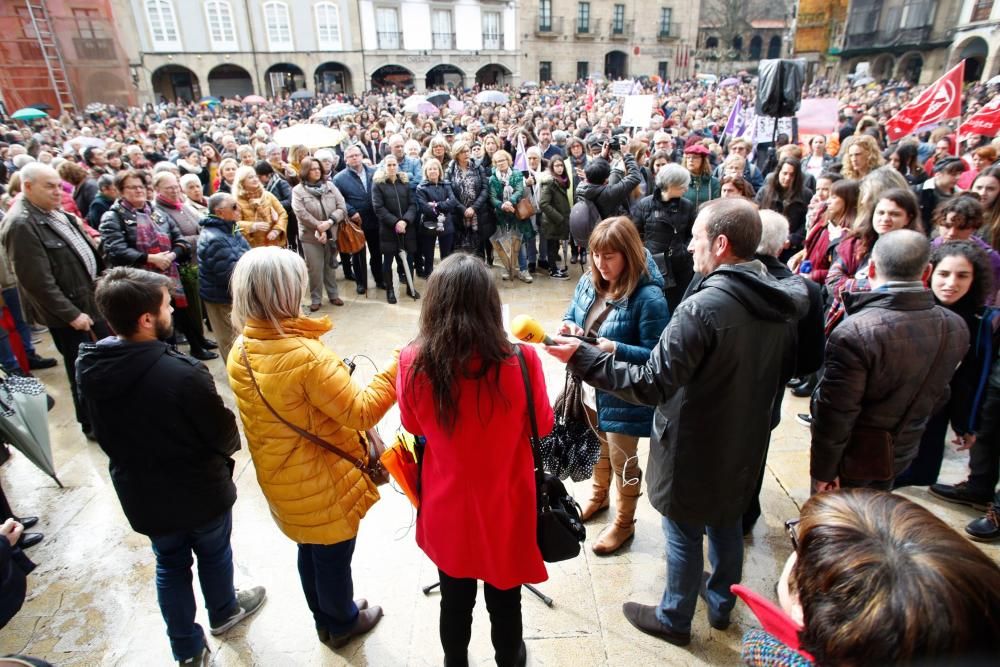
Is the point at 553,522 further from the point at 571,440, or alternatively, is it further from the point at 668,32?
the point at 668,32

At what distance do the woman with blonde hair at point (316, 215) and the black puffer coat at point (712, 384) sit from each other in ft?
16.0

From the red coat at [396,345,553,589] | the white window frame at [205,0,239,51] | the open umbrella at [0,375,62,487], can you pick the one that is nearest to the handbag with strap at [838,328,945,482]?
the red coat at [396,345,553,589]

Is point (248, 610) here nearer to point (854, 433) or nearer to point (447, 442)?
point (447, 442)

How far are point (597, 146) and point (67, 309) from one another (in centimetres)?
610

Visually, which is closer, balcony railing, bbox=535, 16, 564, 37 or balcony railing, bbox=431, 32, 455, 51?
balcony railing, bbox=431, 32, 455, 51

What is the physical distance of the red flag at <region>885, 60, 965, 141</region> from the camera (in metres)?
6.70

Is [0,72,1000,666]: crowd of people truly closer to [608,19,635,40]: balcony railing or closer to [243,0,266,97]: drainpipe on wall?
[243,0,266,97]: drainpipe on wall

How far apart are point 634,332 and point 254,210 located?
4.26 metres

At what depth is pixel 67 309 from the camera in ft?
12.4

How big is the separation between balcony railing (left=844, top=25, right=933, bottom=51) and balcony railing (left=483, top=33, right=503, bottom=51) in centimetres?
2301

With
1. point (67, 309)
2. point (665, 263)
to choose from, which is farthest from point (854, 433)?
point (67, 309)

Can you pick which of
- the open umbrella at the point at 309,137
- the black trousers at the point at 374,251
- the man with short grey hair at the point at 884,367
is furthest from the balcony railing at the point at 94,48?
the man with short grey hair at the point at 884,367

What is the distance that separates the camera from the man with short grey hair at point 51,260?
3.63 meters

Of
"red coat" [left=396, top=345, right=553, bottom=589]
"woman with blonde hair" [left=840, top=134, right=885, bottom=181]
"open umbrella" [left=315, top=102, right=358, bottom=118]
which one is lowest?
"red coat" [left=396, top=345, right=553, bottom=589]
